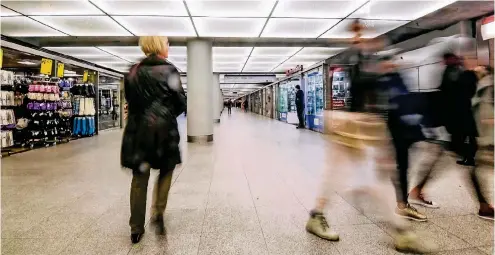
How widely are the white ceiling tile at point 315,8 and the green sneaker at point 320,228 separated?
4523 millimetres

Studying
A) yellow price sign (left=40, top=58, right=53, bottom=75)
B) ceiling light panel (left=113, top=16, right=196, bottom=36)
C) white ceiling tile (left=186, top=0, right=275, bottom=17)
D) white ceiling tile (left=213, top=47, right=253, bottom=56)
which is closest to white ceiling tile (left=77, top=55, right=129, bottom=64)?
yellow price sign (left=40, top=58, right=53, bottom=75)

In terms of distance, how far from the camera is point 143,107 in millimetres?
2010

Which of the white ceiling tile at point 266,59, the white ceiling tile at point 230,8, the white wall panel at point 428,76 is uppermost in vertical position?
the white ceiling tile at point 266,59

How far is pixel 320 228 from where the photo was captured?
2146mm

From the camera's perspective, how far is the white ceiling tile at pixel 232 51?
Answer: 31.8 feet

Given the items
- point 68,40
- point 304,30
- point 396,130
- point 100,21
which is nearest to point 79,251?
point 396,130

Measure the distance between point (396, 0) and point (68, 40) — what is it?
26.9 feet

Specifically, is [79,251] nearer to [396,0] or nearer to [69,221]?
[69,221]

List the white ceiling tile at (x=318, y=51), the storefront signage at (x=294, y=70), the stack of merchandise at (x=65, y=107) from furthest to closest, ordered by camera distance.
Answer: the storefront signage at (x=294, y=70) < the white ceiling tile at (x=318, y=51) < the stack of merchandise at (x=65, y=107)

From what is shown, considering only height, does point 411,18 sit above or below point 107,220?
above

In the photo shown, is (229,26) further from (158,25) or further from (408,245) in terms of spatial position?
(408,245)

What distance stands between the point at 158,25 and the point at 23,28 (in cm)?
336

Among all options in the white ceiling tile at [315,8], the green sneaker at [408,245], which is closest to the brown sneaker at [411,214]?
the green sneaker at [408,245]

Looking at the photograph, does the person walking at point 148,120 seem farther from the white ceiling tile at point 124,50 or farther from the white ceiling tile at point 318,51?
the white ceiling tile at point 318,51
